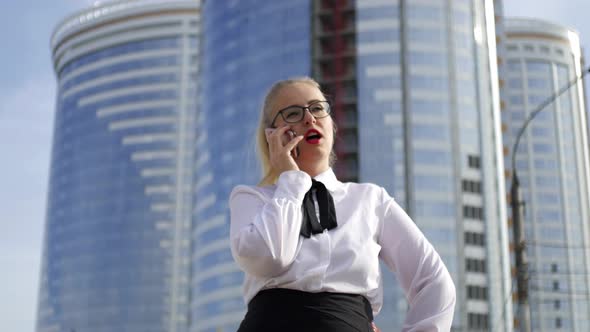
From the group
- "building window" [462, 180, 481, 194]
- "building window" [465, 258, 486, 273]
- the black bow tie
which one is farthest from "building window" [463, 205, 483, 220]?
the black bow tie

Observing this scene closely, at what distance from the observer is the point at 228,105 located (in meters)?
85.6

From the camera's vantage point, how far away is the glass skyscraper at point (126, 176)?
372 feet

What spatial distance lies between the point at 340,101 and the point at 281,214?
7872 cm

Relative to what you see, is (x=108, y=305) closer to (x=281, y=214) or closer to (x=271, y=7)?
(x=271, y=7)

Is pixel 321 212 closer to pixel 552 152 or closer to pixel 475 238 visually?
pixel 475 238

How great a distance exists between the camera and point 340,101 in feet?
265

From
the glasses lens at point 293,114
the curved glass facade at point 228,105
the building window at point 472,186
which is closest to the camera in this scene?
the glasses lens at point 293,114

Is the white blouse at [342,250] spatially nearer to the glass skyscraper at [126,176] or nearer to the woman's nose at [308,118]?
the woman's nose at [308,118]

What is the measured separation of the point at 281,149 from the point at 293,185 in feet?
0.48

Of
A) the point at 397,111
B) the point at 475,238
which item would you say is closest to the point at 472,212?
the point at 475,238

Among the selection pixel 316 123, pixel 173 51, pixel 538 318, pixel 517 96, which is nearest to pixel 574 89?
pixel 517 96

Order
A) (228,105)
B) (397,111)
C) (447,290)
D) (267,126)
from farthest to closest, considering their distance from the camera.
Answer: (228,105) < (397,111) < (267,126) < (447,290)

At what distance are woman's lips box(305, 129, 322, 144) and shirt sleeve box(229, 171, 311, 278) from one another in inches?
5.7

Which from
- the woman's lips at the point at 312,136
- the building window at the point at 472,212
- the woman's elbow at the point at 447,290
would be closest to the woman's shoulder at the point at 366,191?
the woman's lips at the point at 312,136
